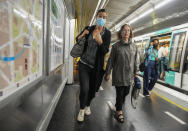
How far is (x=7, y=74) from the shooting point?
2.63 ft

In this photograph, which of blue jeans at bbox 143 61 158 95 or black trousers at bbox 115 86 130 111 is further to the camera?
blue jeans at bbox 143 61 158 95

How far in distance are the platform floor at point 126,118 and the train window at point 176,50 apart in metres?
2.39

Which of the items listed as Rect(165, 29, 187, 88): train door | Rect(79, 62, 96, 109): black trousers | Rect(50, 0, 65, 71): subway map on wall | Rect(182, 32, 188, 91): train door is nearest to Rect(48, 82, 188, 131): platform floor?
Rect(79, 62, 96, 109): black trousers

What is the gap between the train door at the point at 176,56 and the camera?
4.66 meters

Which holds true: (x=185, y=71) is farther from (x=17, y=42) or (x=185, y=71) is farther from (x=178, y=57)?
(x=17, y=42)

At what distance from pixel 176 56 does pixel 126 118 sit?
406 cm

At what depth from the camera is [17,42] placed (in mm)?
897

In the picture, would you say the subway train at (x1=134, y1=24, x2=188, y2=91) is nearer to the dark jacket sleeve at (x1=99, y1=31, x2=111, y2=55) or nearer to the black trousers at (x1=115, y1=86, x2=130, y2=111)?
the black trousers at (x1=115, y1=86, x2=130, y2=111)

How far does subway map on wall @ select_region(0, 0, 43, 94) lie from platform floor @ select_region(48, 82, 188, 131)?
4.22ft

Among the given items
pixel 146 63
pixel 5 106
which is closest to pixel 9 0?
pixel 5 106

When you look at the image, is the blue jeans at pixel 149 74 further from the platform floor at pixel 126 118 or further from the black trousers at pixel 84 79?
the black trousers at pixel 84 79

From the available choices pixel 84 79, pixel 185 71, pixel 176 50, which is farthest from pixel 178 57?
pixel 84 79

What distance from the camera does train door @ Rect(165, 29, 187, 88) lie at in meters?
4.66

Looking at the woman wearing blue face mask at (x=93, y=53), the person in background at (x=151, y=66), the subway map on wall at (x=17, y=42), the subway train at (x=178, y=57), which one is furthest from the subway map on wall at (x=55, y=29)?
the subway train at (x=178, y=57)
